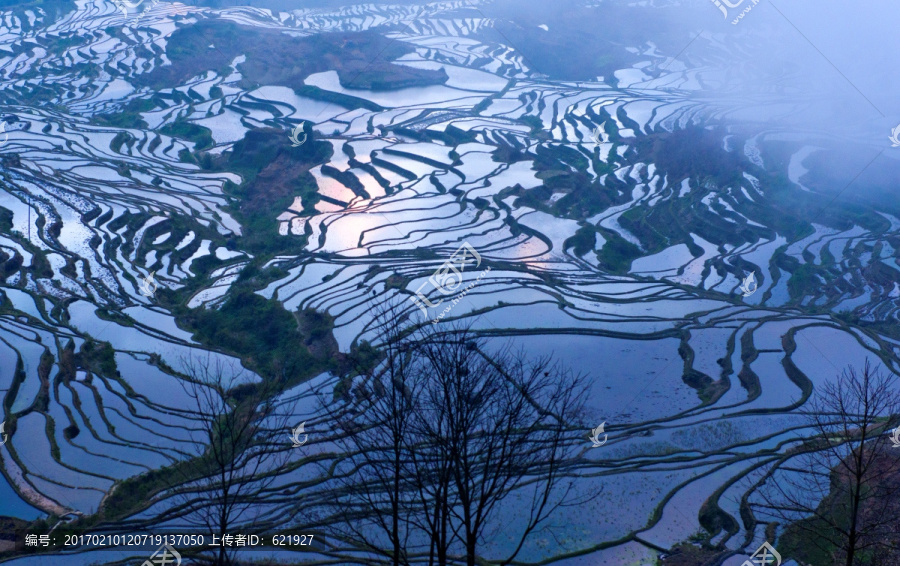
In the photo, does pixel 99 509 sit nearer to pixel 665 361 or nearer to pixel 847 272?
pixel 665 361

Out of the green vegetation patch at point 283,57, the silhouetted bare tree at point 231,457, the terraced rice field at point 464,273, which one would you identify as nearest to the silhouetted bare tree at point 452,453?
the terraced rice field at point 464,273

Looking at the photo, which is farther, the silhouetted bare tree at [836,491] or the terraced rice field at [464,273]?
the terraced rice field at [464,273]

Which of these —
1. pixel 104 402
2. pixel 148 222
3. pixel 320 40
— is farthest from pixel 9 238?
pixel 320 40

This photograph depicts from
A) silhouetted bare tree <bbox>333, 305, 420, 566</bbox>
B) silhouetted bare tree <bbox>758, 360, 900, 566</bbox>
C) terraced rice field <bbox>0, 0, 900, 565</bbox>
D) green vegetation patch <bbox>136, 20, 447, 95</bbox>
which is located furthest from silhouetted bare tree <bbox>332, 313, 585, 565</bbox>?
green vegetation patch <bbox>136, 20, 447, 95</bbox>

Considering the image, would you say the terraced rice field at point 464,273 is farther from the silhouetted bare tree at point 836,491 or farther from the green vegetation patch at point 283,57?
the green vegetation patch at point 283,57

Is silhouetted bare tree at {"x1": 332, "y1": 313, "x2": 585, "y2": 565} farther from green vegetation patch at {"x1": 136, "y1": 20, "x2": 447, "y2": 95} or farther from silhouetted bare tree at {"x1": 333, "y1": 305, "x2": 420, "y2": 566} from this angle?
green vegetation patch at {"x1": 136, "y1": 20, "x2": 447, "y2": 95}

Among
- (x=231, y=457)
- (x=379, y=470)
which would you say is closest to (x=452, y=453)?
(x=231, y=457)

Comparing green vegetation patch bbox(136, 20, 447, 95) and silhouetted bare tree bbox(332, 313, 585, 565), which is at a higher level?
green vegetation patch bbox(136, 20, 447, 95)

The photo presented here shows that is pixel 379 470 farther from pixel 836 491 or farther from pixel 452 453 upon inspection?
pixel 836 491

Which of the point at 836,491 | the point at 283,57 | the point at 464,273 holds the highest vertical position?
the point at 283,57
